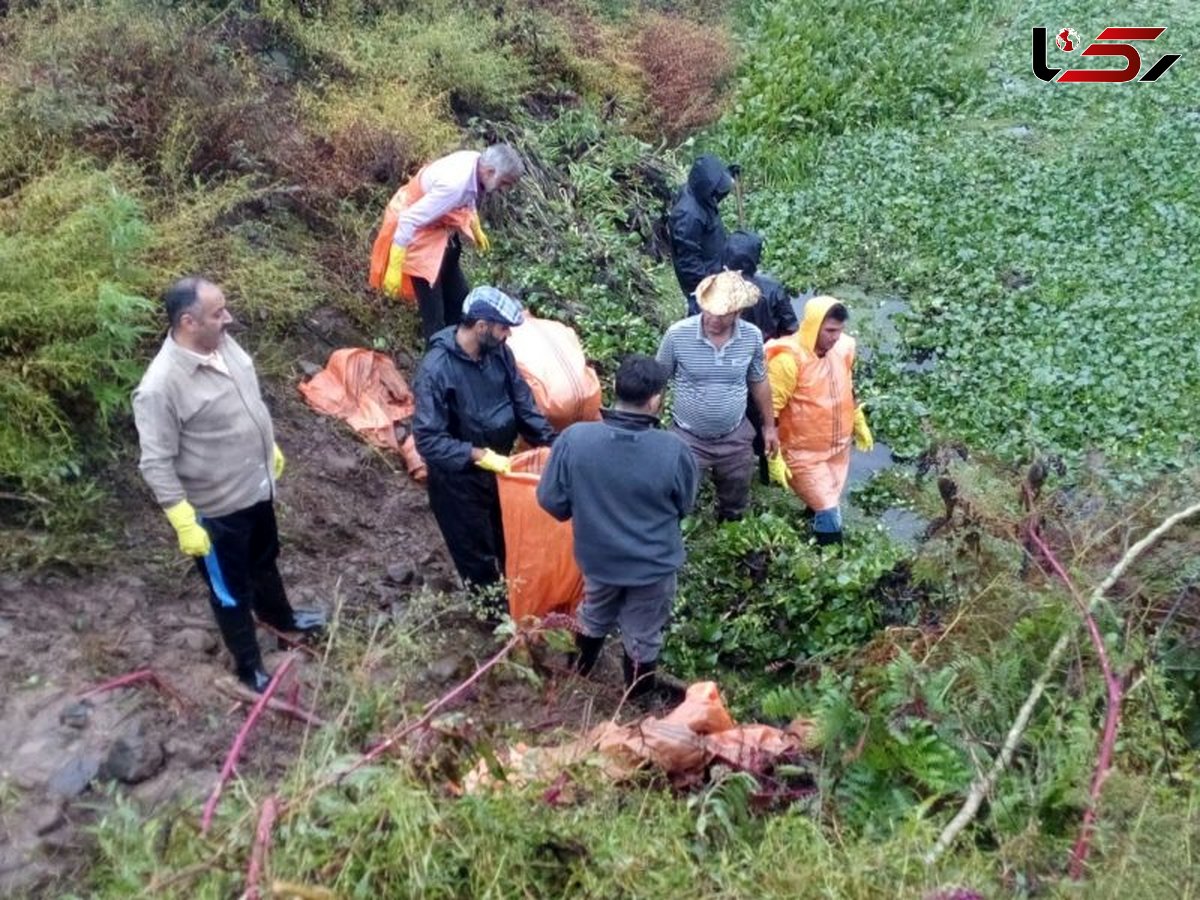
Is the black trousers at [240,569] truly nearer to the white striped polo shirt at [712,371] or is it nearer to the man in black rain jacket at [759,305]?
the white striped polo shirt at [712,371]

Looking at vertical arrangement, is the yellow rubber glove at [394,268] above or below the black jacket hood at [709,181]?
below

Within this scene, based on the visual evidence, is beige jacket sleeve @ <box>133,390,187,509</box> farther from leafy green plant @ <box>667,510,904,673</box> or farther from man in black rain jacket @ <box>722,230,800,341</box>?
man in black rain jacket @ <box>722,230,800,341</box>

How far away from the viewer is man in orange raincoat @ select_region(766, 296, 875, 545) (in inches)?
227

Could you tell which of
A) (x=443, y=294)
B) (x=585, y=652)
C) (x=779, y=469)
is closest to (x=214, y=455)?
(x=585, y=652)

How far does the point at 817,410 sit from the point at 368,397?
238 cm

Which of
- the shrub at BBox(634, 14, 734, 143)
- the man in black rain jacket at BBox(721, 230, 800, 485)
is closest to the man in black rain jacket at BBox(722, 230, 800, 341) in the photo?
the man in black rain jacket at BBox(721, 230, 800, 485)

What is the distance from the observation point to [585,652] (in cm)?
482

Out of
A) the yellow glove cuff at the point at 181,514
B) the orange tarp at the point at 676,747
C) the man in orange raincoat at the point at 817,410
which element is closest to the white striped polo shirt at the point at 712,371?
the man in orange raincoat at the point at 817,410

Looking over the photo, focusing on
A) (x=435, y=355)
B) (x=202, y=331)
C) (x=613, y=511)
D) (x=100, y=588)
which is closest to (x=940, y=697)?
(x=613, y=511)

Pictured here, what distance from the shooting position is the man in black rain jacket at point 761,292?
6.11 metres

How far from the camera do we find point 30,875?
3365 mm

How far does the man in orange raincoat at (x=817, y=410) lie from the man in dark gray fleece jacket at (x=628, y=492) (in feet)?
5.11

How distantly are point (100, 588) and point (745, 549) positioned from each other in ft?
8.92

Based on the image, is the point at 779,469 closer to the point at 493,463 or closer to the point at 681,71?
the point at 493,463
